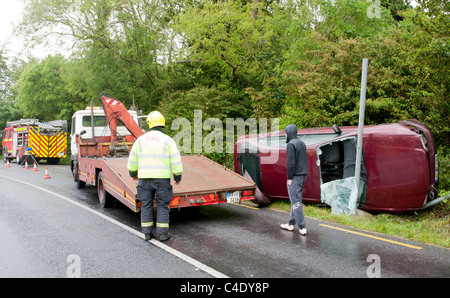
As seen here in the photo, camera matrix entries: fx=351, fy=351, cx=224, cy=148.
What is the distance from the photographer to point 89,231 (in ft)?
20.0

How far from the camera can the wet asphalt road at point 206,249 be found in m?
4.26

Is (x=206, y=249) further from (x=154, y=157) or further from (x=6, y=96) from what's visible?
(x=6, y=96)

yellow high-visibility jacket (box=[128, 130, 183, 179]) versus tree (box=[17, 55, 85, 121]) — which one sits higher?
tree (box=[17, 55, 85, 121])

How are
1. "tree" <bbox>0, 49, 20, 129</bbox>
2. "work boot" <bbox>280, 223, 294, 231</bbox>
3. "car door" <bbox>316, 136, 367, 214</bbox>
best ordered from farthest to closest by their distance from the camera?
"tree" <bbox>0, 49, 20, 129</bbox>, "car door" <bbox>316, 136, 367, 214</bbox>, "work boot" <bbox>280, 223, 294, 231</bbox>

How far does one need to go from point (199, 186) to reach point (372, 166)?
3.31 metres

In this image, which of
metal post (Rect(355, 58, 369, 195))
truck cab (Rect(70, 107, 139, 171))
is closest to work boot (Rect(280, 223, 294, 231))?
metal post (Rect(355, 58, 369, 195))

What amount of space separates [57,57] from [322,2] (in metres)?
26.9

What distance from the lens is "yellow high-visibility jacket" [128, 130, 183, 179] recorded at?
537cm

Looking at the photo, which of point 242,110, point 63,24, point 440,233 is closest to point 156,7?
point 63,24

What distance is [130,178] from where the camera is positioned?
257 inches

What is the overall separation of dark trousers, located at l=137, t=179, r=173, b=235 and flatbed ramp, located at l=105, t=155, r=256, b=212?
0.43m

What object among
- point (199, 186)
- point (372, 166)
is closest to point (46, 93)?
point (199, 186)
